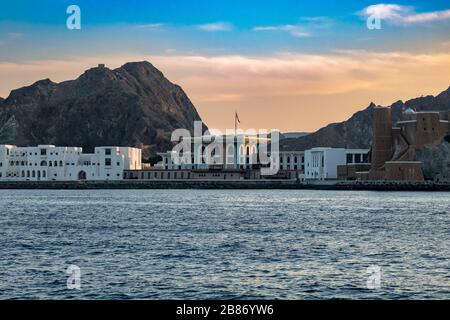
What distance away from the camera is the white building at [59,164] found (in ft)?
623

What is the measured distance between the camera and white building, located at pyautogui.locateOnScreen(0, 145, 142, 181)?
189875mm

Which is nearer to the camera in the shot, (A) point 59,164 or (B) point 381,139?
(B) point 381,139

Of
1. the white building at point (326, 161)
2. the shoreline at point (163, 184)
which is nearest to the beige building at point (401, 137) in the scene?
the white building at point (326, 161)

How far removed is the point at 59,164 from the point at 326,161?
63.7 meters

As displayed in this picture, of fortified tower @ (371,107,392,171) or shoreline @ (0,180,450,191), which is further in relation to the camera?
shoreline @ (0,180,450,191)

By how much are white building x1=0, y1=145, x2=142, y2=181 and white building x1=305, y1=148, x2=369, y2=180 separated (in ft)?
149

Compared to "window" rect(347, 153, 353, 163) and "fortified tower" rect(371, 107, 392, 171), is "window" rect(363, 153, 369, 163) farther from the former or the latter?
"fortified tower" rect(371, 107, 392, 171)

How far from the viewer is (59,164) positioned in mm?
190000

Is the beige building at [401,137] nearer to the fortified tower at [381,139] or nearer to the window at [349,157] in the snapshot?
the fortified tower at [381,139]

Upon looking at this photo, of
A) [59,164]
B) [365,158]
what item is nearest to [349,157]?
[365,158]

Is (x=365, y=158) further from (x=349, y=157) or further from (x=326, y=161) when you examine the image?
(x=326, y=161)

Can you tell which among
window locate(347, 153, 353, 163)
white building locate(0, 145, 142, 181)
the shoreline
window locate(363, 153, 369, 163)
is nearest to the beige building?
the shoreline

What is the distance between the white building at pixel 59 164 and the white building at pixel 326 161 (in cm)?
4538

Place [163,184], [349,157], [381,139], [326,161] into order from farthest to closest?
[349,157], [163,184], [326,161], [381,139]
